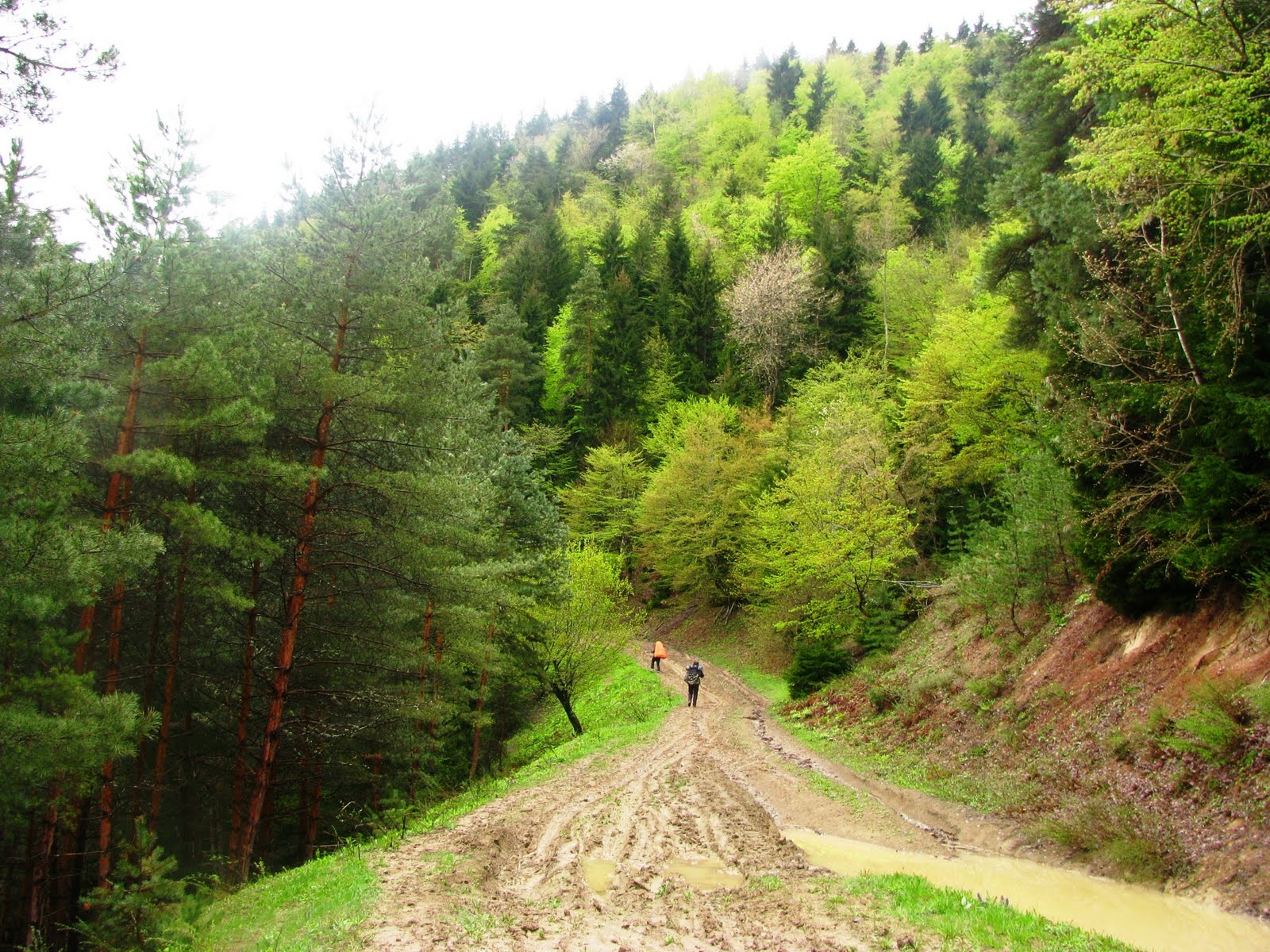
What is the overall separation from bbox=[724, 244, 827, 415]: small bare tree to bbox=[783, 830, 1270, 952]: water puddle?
3159cm

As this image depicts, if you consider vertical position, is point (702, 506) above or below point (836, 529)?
above

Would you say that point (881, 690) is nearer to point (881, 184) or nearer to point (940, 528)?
point (940, 528)

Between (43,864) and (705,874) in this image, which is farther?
(43,864)

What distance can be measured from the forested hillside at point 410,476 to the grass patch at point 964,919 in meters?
5.66

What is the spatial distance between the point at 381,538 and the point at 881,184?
54372mm

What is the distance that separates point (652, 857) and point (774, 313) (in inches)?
1387

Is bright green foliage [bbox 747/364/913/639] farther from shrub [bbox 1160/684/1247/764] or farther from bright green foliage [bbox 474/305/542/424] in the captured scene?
bright green foliage [bbox 474/305/542/424]

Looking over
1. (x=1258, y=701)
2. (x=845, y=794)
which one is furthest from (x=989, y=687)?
(x=1258, y=701)

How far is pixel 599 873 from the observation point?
8727mm

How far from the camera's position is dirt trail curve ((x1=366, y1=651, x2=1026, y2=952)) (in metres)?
6.55

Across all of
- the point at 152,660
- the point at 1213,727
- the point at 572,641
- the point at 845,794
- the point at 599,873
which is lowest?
the point at 845,794

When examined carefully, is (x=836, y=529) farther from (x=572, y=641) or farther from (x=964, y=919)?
(x=964, y=919)

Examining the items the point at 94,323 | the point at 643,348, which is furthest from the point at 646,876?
the point at 643,348

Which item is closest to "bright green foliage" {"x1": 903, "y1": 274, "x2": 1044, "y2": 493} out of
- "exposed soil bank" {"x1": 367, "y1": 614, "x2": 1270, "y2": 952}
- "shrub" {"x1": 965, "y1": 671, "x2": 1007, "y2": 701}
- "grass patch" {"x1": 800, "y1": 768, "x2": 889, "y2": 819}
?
"shrub" {"x1": 965, "y1": 671, "x2": 1007, "y2": 701}
